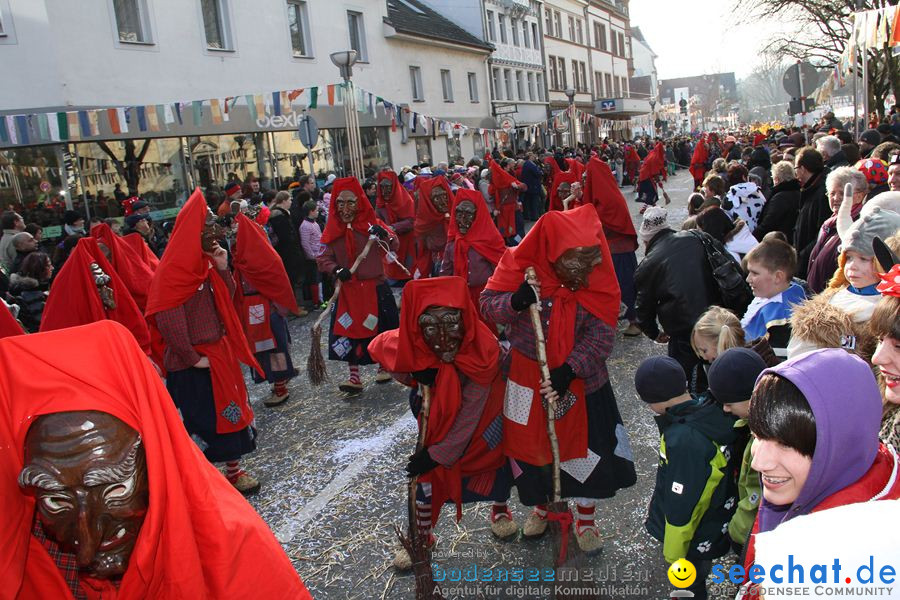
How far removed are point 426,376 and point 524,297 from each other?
65 centimetres

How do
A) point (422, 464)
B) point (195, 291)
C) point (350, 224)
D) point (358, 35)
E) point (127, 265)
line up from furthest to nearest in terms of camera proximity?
point (358, 35), point (350, 224), point (127, 265), point (195, 291), point (422, 464)

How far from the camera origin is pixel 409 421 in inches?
231

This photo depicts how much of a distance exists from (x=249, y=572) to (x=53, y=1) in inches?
575

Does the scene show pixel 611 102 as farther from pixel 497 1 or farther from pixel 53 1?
pixel 53 1

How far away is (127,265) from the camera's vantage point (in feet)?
17.9

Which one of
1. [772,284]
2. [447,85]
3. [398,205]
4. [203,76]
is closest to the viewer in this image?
[772,284]

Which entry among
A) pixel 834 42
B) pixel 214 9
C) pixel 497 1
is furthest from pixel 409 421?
pixel 497 1

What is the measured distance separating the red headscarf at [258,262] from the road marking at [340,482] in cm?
150

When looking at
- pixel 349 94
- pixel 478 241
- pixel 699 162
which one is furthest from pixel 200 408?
pixel 699 162

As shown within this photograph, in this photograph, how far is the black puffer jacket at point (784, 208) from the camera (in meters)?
7.00

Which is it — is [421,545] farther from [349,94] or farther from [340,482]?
[349,94]

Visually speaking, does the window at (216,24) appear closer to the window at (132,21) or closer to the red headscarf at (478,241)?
the window at (132,21)

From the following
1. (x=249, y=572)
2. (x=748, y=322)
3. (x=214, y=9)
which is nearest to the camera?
(x=249, y=572)

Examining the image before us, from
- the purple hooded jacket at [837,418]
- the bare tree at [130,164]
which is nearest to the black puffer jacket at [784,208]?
the purple hooded jacket at [837,418]
